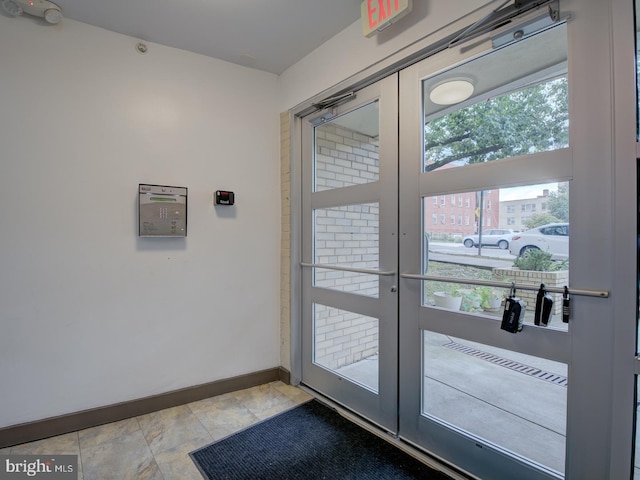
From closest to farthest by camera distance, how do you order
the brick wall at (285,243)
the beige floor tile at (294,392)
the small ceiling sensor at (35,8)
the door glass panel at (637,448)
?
the door glass panel at (637,448) < the small ceiling sensor at (35,8) < the beige floor tile at (294,392) < the brick wall at (285,243)

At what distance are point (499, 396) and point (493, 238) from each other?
32.4 inches

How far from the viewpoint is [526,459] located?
156 cm

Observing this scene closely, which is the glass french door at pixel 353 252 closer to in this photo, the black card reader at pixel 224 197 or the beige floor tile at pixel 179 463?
the black card reader at pixel 224 197

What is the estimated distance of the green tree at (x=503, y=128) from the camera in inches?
58.0

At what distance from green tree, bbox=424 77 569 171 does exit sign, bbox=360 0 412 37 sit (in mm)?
613

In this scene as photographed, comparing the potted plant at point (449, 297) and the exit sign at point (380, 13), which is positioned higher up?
the exit sign at point (380, 13)

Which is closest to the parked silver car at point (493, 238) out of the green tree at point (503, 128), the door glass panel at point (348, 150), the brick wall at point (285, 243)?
the green tree at point (503, 128)

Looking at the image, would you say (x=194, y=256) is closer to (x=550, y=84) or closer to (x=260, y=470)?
(x=260, y=470)

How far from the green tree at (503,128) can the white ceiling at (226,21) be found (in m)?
1.04

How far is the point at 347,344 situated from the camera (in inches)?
102

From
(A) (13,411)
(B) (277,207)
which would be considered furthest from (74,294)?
(B) (277,207)

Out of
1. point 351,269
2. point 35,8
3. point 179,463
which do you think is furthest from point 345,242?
point 35,8

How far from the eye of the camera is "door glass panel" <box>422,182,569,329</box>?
1477 millimetres

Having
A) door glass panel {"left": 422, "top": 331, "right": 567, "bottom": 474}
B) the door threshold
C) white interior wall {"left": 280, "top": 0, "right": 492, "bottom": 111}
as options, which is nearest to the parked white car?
door glass panel {"left": 422, "top": 331, "right": 567, "bottom": 474}
